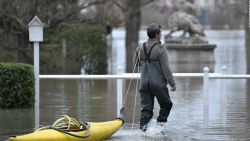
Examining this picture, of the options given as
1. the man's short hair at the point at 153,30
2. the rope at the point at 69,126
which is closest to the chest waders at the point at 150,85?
the man's short hair at the point at 153,30

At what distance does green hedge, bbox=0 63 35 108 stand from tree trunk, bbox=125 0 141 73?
1416 cm

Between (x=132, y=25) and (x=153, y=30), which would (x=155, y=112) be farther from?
(x=132, y=25)

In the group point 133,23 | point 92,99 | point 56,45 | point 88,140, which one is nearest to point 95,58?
point 56,45

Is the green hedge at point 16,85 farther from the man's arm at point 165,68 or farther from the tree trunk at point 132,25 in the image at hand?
the tree trunk at point 132,25

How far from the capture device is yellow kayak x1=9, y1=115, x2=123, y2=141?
8.98m

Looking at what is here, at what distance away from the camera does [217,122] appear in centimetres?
1191

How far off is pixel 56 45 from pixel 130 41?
568 inches

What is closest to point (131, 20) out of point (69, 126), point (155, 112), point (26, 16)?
point (26, 16)

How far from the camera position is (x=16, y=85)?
1331 cm

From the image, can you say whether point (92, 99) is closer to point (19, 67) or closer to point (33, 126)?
point (19, 67)

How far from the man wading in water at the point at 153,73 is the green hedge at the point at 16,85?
3567mm

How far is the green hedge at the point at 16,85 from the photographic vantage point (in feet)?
43.7

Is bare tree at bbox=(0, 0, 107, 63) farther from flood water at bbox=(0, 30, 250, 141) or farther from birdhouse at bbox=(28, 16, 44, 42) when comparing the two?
birdhouse at bbox=(28, 16, 44, 42)

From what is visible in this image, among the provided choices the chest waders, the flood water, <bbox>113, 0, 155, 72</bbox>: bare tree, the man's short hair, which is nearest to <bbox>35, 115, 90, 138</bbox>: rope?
the flood water
